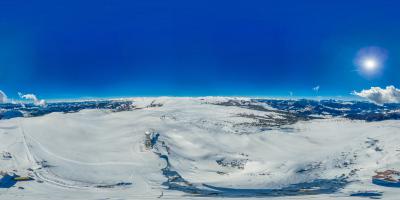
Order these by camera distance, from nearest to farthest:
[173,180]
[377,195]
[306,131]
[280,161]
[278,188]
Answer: [377,195] < [278,188] < [173,180] < [280,161] < [306,131]

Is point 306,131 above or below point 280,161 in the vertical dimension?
above

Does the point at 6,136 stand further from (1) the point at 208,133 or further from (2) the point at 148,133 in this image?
(1) the point at 208,133

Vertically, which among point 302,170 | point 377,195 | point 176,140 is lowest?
point 377,195

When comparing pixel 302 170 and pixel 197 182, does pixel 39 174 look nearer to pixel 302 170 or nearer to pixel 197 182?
pixel 197 182

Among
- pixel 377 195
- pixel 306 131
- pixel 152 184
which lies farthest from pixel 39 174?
pixel 306 131

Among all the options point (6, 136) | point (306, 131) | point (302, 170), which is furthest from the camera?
point (306, 131)

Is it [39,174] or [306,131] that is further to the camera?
[306,131]
